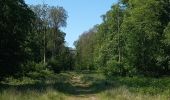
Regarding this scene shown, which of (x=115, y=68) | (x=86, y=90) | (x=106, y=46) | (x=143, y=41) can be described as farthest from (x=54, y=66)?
(x=86, y=90)

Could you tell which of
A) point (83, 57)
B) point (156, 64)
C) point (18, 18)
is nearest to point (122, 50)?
point (156, 64)

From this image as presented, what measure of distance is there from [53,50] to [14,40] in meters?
60.8

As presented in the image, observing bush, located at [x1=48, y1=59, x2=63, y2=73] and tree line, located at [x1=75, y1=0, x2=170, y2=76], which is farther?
bush, located at [x1=48, y1=59, x2=63, y2=73]

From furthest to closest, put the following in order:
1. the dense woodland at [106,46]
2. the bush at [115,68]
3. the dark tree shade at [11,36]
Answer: the bush at [115,68] → the dense woodland at [106,46] → the dark tree shade at [11,36]

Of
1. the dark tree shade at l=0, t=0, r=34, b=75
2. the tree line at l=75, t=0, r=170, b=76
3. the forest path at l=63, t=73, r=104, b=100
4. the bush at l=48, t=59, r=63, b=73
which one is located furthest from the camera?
the bush at l=48, t=59, r=63, b=73

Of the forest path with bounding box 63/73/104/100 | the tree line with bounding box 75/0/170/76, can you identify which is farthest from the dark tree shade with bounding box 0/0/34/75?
the tree line with bounding box 75/0/170/76

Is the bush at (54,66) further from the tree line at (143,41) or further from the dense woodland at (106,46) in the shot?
the tree line at (143,41)

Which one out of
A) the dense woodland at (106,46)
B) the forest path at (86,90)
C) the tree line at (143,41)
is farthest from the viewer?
the tree line at (143,41)

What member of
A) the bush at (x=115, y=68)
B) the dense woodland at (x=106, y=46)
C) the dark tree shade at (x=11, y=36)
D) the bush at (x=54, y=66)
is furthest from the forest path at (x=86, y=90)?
the bush at (x=54, y=66)

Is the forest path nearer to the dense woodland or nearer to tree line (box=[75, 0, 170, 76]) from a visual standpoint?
the dense woodland

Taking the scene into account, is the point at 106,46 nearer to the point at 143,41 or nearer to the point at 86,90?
the point at 143,41

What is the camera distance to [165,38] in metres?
60.1

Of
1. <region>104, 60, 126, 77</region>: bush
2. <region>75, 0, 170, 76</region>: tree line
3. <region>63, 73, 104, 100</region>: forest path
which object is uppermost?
<region>75, 0, 170, 76</region>: tree line

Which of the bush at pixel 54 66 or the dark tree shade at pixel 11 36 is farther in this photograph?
the bush at pixel 54 66
